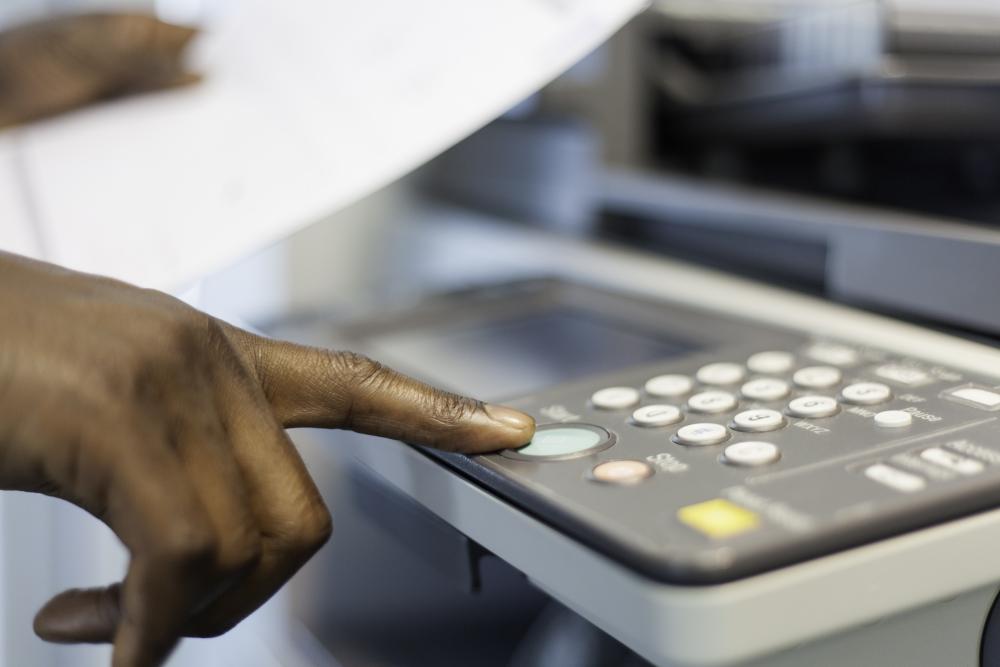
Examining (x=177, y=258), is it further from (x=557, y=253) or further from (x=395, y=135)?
(x=557, y=253)

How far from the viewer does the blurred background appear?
1.56 feet

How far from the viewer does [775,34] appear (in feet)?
2.08

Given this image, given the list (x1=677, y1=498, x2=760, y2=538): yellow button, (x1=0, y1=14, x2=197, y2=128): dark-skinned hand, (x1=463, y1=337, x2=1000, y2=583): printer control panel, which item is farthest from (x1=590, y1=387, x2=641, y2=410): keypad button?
(x1=0, y1=14, x2=197, y2=128): dark-skinned hand

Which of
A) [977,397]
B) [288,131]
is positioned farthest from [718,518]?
[288,131]

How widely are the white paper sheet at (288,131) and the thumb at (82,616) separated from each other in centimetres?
16

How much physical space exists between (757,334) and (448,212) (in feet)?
1.45

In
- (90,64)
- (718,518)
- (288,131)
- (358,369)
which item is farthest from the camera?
(90,64)

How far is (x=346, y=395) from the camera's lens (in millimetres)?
380

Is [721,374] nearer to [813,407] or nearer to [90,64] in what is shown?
[813,407]

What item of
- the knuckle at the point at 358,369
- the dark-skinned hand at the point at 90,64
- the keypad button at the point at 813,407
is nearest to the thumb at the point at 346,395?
the knuckle at the point at 358,369

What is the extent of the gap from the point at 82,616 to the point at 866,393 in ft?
1.04

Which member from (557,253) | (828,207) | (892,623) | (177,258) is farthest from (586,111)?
(892,623)

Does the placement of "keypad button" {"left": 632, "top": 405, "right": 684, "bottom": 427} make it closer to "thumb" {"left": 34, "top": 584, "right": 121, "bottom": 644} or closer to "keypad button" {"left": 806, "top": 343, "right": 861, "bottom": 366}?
"keypad button" {"left": 806, "top": 343, "right": 861, "bottom": 366}

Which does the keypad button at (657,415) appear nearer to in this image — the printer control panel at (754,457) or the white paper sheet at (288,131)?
the printer control panel at (754,457)
